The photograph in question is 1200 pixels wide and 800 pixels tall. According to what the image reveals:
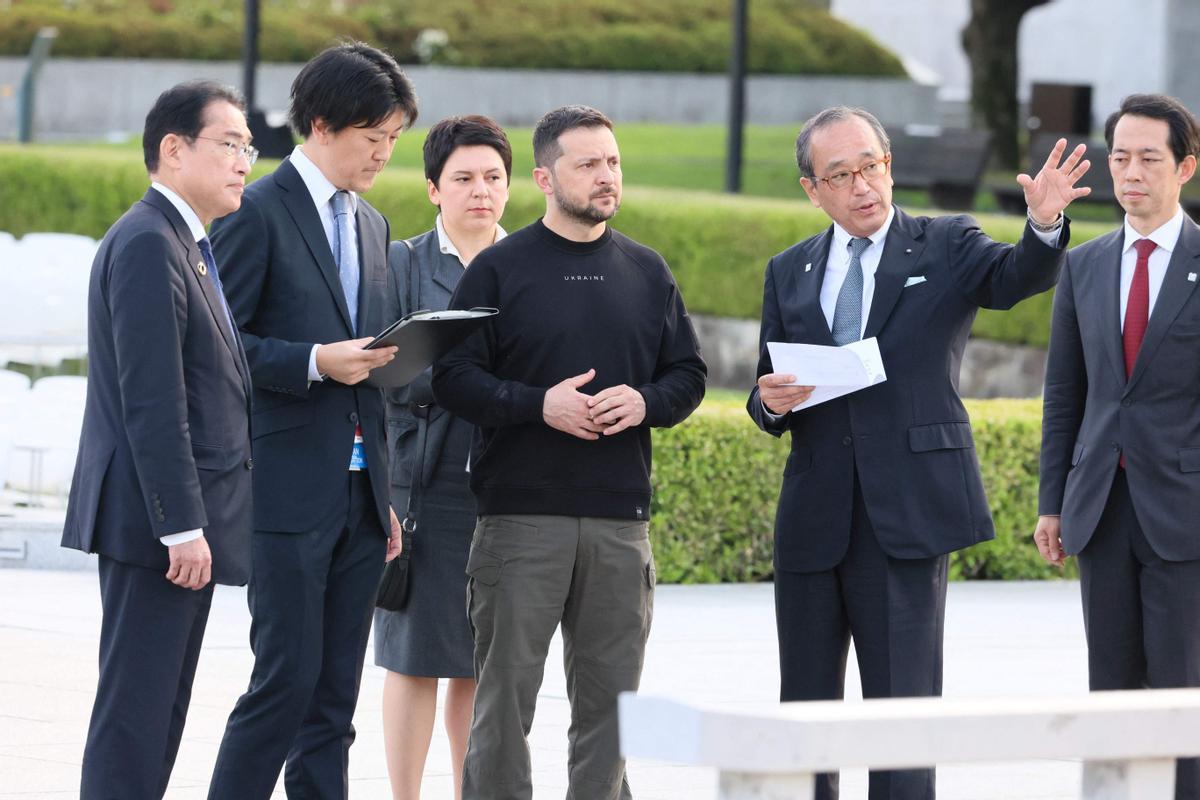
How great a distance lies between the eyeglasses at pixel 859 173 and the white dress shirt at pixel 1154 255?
0.74 metres

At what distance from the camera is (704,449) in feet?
29.5

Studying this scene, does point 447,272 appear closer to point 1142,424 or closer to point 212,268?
point 212,268

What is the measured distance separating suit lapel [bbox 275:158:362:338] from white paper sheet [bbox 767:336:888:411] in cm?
111

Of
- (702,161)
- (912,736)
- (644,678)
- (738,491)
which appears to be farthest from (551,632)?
(702,161)

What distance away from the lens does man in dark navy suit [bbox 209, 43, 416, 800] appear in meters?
4.61

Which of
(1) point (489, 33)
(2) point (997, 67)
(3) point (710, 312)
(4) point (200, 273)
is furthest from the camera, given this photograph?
(1) point (489, 33)

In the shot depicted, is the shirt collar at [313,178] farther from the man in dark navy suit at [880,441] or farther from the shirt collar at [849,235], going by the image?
the shirt collar at [849,235]

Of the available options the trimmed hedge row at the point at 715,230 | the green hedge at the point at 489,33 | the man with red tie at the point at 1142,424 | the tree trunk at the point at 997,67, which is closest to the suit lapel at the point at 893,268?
the man with red tie at the point at 1142,424

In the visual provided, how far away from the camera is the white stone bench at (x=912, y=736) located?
262cm

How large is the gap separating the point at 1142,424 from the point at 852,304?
832mm

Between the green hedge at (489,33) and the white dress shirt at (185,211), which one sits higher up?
the green hedge at (489,33)

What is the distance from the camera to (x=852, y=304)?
15.9ft

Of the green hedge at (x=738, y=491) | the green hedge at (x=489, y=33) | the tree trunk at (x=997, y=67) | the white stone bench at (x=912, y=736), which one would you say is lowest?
the green hedge at (x=738, y=491)

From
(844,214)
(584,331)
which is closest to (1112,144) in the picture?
(844,214)
